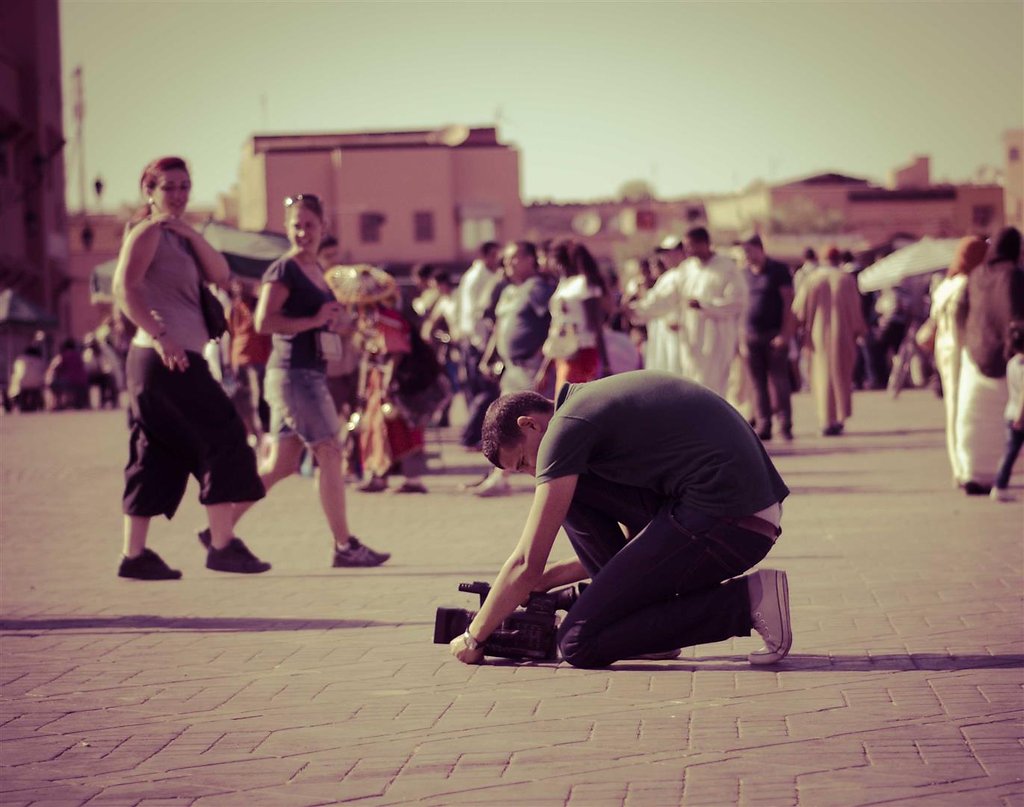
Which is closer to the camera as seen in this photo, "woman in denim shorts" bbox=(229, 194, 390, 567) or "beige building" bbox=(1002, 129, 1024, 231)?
"woman in denim shorts" bbox=(229, 194, 390, 567)

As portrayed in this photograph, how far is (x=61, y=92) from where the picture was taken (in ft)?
242

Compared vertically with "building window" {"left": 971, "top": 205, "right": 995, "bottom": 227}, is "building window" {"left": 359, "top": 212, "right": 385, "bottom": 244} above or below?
below

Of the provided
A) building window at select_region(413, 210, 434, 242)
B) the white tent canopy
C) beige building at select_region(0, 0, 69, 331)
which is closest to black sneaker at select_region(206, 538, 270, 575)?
the white tent canopy

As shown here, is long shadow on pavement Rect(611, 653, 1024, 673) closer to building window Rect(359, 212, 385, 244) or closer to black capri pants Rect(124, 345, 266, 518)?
black capri pants Rect(124, 345, 266, 518)

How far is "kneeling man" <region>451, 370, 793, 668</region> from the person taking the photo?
706cm

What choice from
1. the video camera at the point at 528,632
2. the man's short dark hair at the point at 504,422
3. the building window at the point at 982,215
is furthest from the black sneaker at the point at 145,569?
the building window at the point at 982,215

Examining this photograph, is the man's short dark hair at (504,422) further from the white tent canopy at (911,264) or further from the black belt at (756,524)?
the white tent canopy at (911,264)

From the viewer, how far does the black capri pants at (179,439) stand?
10008 mm

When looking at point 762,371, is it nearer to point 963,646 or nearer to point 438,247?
point 963,646

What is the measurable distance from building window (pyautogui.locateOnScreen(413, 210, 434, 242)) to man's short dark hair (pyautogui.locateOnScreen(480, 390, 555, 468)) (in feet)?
300

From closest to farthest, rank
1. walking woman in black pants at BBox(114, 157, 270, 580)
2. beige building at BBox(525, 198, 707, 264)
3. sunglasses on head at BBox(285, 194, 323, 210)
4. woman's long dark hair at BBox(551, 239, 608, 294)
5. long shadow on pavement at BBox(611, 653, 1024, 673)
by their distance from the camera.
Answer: long shadow on pavement at BBox(611, 653, 1024, 673)
walking woman in black pants at BBox(114, 157, 270, 580)
sunglasses on head at BBox(285, 194, 323, 210)
woman's long dark hair at BBox(551, 239, 608, 294)
beige building at BBox(525, 198, 707, 264)

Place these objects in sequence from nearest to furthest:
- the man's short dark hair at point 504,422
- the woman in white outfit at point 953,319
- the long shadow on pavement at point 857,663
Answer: the man's short dark hair at point 504,422, the long shadow on pavement at point 857,663, the woman in white outfit at point 953,319

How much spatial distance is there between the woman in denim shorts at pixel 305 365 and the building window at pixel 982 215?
111 m

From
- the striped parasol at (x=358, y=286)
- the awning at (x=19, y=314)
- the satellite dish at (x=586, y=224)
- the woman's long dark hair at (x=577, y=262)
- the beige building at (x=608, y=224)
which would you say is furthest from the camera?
the satellite dish at (x=586, y=224)
